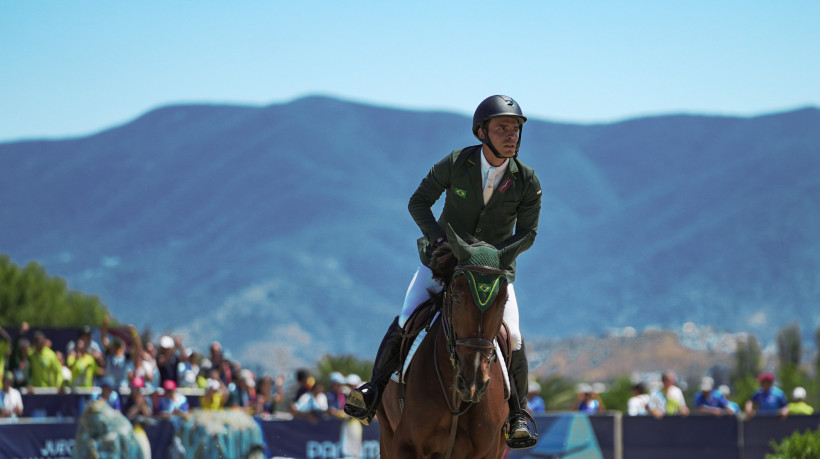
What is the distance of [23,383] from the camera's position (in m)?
18.7

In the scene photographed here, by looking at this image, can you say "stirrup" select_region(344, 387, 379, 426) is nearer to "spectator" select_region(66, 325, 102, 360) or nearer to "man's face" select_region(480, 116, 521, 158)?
"man's face" select_region(480, 116, 521, 158)

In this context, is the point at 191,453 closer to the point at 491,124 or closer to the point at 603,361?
the point at 491,124

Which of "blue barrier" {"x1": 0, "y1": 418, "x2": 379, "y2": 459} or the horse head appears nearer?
the horse head

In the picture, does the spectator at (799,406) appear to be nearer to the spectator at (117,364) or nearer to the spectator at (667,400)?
the spectator at (667,400)

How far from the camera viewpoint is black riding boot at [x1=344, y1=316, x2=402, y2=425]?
941cm

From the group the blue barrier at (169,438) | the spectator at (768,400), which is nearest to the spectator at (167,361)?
the blue barrier at (169,438)

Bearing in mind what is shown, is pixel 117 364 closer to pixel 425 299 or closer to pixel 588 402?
pixel 588 402

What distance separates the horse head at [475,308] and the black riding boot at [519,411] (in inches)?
40.8

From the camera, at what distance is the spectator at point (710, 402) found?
67.5 ft

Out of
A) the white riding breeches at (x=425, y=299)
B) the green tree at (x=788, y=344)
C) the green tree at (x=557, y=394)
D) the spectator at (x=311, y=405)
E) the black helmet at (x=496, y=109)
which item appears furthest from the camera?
the green tree at (x=788, y=344)

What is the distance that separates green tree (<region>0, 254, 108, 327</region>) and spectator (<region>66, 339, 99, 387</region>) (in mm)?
72789

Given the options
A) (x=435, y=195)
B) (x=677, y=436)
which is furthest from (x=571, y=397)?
(x=435, y=195)

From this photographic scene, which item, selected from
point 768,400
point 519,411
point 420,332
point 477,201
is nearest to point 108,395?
point 420,332

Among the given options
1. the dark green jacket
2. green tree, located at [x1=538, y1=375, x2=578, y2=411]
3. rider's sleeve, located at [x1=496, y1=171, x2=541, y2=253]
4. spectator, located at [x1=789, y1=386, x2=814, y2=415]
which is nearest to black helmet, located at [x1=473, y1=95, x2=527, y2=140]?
the dark green jacket
